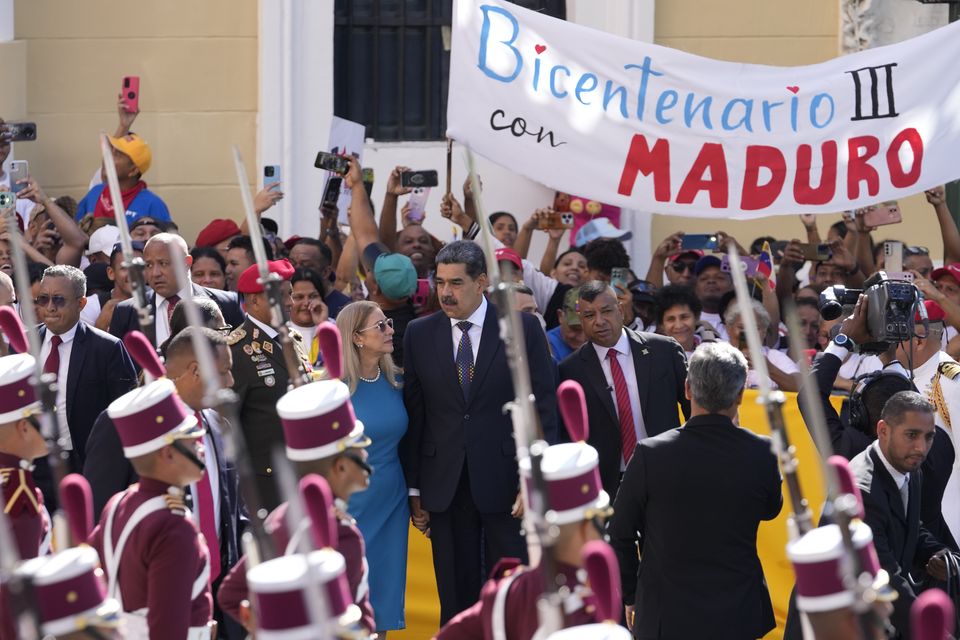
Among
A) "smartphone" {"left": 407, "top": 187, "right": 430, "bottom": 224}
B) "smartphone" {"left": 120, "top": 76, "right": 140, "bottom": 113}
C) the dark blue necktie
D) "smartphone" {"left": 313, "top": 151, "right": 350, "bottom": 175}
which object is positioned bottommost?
the dark blue necktie

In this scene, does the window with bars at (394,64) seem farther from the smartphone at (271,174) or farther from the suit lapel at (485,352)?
the suit lapel at (485,352)

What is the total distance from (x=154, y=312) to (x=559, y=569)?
4267 millimetres

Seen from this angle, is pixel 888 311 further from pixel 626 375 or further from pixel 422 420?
pixel 422 420

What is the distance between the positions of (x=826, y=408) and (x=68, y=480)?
12.0ft

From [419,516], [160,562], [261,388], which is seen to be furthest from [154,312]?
[160,562]

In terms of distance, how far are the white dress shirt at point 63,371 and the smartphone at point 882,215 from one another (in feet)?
15.9

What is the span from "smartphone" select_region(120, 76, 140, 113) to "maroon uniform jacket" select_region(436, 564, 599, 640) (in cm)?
707

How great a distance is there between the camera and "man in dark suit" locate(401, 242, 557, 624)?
7.61 m

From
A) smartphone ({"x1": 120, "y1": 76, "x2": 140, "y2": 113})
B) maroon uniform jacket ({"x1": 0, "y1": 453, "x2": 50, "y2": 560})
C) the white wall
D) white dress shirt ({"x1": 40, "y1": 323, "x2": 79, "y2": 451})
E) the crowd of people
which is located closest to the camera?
the crowd of people

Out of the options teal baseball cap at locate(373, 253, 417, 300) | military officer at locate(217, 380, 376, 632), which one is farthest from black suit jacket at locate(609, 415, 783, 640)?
teal baseball cap at locate(373, 253, 417, 300)

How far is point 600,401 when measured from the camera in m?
7.85

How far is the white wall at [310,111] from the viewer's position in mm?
11586

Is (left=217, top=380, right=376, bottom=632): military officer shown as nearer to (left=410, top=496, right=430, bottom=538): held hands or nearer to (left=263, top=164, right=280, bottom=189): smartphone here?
(left=410, top=496, right=430, bottom=538): held hands

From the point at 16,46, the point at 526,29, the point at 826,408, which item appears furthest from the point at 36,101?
the point at 826,408
